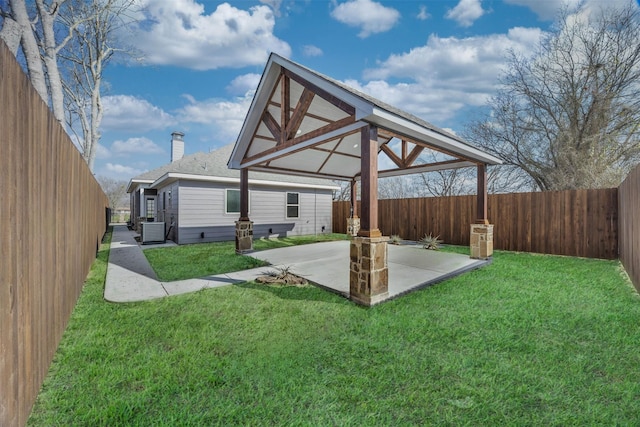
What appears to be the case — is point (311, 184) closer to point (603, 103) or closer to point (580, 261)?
point (580, 261)

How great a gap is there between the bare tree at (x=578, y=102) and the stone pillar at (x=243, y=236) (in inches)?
486

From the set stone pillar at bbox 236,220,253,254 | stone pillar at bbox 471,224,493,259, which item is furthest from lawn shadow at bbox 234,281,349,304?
stone pillar at bbox 471,224,493,259

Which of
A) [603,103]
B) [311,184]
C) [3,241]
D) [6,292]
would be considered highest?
[603,103]

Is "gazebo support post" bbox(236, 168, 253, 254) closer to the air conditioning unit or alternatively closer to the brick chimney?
the air conditioning unit

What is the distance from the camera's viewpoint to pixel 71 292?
11.4 feet

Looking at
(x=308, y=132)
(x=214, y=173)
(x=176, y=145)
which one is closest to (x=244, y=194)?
(x=308, y=132)

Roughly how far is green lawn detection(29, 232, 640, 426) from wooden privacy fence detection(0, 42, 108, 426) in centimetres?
33

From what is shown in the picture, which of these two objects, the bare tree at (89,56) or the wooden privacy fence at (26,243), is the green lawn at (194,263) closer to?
the wooden privacy fence at (26,243)

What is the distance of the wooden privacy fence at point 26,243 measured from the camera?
4.97 feet

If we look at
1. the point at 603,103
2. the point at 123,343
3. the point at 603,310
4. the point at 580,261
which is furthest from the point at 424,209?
the point at 123,343

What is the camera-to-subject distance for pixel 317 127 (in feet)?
22.6

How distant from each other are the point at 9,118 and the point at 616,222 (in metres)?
10.4

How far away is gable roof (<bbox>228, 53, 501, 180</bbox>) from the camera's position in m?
4.24

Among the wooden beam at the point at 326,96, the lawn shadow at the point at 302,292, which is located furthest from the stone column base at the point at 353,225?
the wooden beam at the point at 326,96
